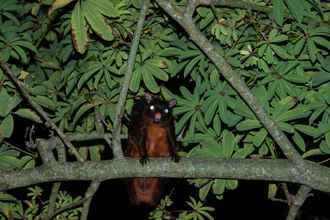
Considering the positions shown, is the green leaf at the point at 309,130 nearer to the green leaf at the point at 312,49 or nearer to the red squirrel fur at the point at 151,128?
the green leaf at the point at 312,49

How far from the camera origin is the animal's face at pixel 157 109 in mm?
5191

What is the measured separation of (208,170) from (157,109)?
109 centimetres

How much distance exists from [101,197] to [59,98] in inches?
264

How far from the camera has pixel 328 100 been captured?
4.48 meters

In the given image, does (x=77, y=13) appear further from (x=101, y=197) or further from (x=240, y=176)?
(x=101, y=197)

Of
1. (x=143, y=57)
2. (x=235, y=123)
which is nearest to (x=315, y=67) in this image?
(x=235, y=123)

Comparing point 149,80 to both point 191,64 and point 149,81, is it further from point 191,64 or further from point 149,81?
point 191,64

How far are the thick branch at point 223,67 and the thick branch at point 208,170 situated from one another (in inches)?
9.1

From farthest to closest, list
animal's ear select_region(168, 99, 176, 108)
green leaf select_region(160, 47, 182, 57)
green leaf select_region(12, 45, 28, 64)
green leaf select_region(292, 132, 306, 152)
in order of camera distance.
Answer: animal's ear select_region(168, 99, 176, 108)
green leaf select_region(12, 45, 28, 64)
green leaf select_region(160, 47, 182, 57)
green leaf select_region(292, 132, 306, 152)

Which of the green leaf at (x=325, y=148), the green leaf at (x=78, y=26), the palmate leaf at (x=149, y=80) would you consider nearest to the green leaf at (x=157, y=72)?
the palmate leaf at (x=149, y=80)

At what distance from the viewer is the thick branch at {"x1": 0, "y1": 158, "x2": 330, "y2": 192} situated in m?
4.40

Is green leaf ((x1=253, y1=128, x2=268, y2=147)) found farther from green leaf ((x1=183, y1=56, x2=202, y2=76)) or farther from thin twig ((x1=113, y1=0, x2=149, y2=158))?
thin twig ((x1=113, y1=0, x2=149, y2=158))

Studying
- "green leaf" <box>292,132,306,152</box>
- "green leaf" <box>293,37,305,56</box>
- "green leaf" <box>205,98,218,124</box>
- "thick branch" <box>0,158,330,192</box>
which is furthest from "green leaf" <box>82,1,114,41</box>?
"green leaf" <box>292,132,306,152</box>

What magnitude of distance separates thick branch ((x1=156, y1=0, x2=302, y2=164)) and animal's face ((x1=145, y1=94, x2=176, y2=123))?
0.91 meters
